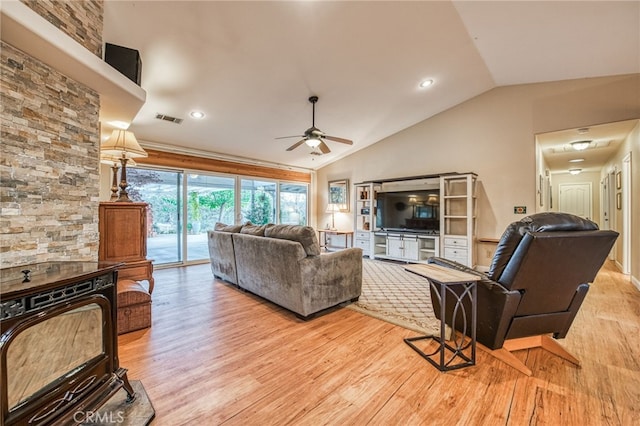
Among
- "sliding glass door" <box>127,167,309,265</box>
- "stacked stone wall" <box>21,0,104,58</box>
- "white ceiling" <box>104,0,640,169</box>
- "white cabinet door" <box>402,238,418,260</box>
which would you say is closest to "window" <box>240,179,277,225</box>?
"sliding glass door" <box>127,167,309,265</box>

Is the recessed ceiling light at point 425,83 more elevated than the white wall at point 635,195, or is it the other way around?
the recessed ceiling light at point 425,83

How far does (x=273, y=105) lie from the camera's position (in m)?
4.46

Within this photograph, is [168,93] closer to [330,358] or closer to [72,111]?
[72,111]

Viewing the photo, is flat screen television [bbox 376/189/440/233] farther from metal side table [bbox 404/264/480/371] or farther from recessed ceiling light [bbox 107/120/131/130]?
recessed ceiling light [bbox 107/120/131/130]

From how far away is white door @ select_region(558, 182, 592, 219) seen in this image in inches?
311

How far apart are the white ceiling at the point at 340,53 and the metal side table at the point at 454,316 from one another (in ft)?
8.88

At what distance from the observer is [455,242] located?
17.4 feet

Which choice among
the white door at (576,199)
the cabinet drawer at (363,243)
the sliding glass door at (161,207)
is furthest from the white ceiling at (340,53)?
the white door at (576,199)

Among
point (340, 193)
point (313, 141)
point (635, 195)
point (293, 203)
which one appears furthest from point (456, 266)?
point (293, 203)

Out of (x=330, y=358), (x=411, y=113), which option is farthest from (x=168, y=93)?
(x=411, y=113)

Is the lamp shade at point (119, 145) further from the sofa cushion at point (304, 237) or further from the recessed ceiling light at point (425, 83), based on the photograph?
the recessed ceiling light at point (425, 83)

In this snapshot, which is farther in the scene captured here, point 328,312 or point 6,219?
point 328,312

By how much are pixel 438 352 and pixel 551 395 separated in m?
0.70

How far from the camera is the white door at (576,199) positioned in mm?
7910
